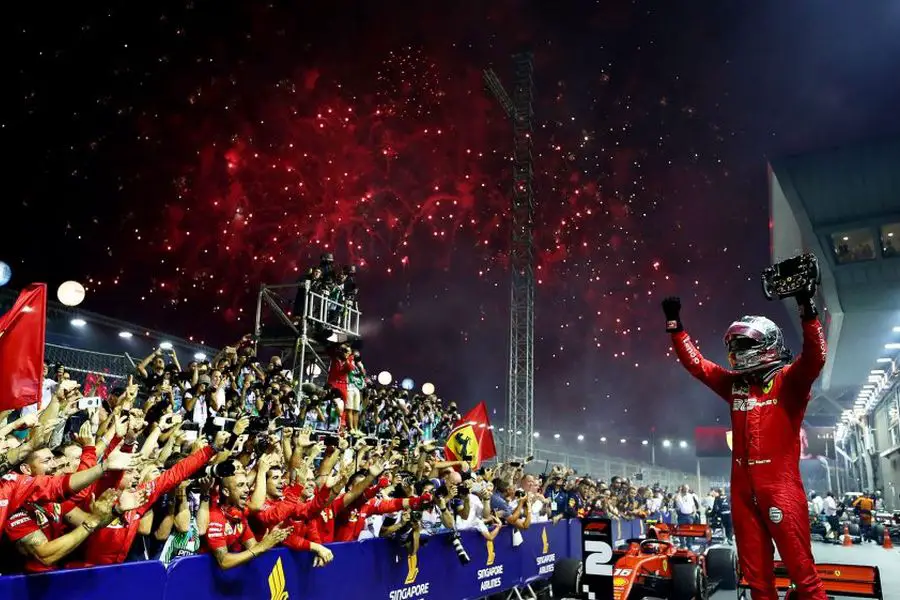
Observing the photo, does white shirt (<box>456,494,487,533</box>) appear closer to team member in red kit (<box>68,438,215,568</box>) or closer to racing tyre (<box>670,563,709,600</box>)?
racing tyre (<box>670,563,709,600</box>)

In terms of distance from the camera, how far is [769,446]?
15.7 ft

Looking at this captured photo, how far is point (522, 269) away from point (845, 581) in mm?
20083

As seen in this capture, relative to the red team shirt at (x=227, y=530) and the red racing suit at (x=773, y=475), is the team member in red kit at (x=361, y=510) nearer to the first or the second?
the red team shirt at (x=227, y=530)

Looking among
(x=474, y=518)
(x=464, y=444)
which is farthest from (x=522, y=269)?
(x=474, y=518)

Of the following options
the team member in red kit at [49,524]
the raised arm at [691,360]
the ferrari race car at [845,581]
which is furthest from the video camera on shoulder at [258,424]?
the ferrari race car at [845,581]

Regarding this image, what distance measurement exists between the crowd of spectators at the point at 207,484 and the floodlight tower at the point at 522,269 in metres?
10.8

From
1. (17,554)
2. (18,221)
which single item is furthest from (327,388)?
(18,221)

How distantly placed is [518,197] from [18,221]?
18.4 m

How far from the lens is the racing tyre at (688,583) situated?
8250 millimetres

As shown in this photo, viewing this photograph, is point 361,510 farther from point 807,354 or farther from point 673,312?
point 807,354

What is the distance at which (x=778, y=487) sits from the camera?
184 inches

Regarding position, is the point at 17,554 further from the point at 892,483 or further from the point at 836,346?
the point at 892,483

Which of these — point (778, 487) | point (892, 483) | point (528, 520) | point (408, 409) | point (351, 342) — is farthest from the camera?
point (892, 483)

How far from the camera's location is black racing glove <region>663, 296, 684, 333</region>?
17.5 feet
